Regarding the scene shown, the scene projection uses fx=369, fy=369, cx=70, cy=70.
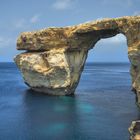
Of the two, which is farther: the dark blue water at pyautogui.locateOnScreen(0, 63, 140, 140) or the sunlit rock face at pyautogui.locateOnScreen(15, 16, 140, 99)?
the sunlit rock face at pyautogui.locateOnScreen(15, 16, 140, 99)

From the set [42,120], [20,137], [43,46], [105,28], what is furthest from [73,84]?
[20,137]

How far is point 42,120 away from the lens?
140 feet

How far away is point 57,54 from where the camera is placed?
56438mm

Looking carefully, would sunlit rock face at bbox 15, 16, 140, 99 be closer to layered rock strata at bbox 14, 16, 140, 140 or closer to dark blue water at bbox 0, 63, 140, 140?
layered rock strata at bbox 14, 16, 140, 140

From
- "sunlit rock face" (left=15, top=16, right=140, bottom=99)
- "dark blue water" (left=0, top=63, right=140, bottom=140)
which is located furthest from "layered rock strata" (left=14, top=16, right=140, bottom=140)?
"dark blue water" (left=0, top=63, right=140, bottom=140)

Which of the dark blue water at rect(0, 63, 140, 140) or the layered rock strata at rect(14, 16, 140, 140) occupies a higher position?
the layered rock strata at rect(14, 16, 140, 140)

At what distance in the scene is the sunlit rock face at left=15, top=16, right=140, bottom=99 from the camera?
5562cm

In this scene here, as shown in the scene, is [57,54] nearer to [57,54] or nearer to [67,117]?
[57,54]

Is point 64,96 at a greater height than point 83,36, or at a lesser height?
→ lesser

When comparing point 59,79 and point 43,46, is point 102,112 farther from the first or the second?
point 43,46

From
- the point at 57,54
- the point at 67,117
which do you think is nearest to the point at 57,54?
the point at 57,54

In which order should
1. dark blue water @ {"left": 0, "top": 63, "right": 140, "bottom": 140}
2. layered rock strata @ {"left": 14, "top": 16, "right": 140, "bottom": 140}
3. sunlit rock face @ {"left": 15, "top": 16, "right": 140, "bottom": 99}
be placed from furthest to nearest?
sunlit rock face @ {"left": 15, "top": 16, "right": 140, "bottom": 99}, layered rock strata @ {"left": 14, "top": 16, "right": 140, "bottom": 140}, dark blue water @ {"left": 0, "top": 63, "right": 140, "bottom": 140}

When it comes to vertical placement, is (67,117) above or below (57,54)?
below

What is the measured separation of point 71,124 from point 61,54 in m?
18.1
